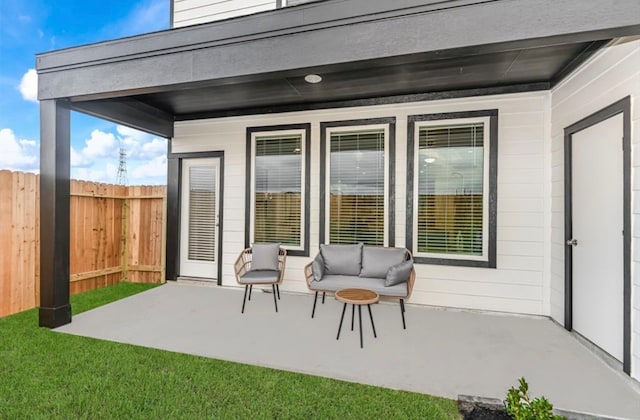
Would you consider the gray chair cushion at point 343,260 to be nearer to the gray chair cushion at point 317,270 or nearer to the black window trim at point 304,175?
the gray chair cushion at point 317,270

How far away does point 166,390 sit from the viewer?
2203mm

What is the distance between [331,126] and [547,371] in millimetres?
3756

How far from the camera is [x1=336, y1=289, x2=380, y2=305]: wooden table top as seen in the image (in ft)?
9.77

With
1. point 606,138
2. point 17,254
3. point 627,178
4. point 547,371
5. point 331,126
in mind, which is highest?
Answer: point 331,126

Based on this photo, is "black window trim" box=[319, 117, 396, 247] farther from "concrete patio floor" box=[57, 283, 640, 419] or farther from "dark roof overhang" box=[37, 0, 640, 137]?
"concrete patio floor" box=[57, 283, 640, 419]

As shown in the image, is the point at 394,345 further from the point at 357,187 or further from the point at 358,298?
the point at 357,187

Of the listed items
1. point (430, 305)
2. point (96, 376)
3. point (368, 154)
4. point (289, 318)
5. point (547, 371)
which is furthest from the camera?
point (368, 154)

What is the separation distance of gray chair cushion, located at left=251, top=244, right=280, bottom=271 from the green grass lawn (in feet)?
5.78

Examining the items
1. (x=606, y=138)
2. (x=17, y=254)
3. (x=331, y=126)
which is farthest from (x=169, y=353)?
(x=606, y=138)

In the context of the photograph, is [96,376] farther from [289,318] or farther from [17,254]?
[17,254]

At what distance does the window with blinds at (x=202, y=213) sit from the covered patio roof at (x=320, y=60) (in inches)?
53.6

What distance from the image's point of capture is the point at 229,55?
8.98 feet

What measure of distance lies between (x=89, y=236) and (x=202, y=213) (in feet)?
5.67

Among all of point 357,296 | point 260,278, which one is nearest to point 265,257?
point 260,278
